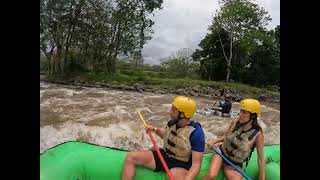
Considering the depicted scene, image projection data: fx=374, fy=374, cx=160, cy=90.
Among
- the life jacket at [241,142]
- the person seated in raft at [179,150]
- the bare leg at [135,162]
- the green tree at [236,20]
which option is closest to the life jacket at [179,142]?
the person seated in raft at [179,150]

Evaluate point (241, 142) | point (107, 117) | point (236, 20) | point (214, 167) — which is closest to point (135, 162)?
point (214, 167)

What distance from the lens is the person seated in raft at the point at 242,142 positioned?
1.96 m

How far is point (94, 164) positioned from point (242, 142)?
0.81 m

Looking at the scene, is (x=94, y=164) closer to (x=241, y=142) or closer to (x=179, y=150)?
(x=179, y=150)

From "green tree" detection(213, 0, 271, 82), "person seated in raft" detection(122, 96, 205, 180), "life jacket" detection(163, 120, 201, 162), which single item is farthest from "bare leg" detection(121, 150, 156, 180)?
"green tree" detection(213, 0, 271, 82)

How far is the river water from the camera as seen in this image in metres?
2.52

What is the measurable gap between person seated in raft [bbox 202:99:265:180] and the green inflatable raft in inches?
1.9

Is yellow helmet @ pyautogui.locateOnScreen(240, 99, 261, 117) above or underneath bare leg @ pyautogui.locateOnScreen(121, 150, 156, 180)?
above

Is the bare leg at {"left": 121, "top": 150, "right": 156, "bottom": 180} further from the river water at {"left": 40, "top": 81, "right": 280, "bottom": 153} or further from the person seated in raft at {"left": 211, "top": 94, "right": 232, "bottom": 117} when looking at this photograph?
the person seated in raft at {"left": 211, "top": 94, "right": 232, "bottom": 117}

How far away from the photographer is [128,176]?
6.44 feet

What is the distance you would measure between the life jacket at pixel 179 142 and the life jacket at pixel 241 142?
26 cm
